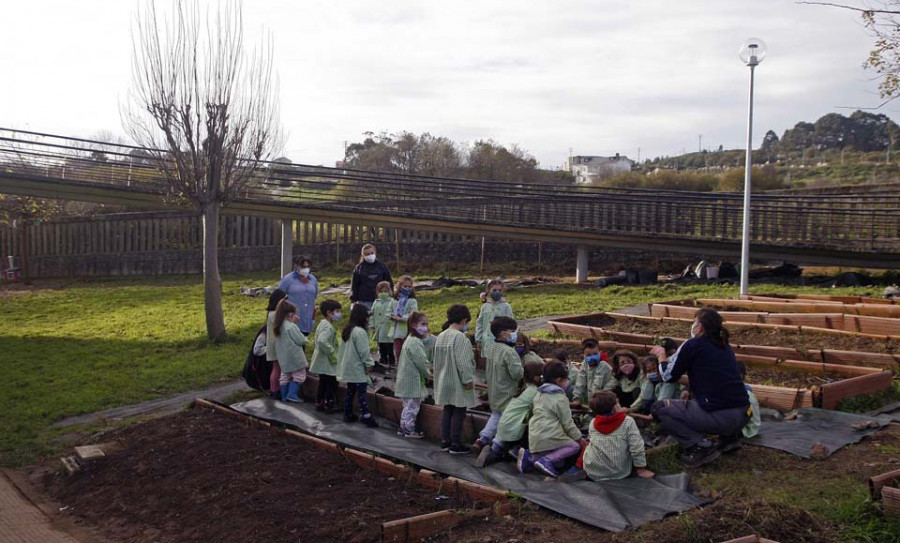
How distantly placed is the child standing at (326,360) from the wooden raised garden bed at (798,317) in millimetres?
5264

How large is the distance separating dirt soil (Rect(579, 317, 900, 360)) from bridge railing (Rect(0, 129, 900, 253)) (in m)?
8.49

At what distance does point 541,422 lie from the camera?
719 cm

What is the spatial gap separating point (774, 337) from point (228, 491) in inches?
316

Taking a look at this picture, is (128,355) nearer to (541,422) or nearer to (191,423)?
(191,423)

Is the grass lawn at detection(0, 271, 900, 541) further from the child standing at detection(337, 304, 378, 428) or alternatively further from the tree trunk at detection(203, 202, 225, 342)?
the child standing at detection(337, 304, 378, 428)

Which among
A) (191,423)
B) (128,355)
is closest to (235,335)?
(128,355)

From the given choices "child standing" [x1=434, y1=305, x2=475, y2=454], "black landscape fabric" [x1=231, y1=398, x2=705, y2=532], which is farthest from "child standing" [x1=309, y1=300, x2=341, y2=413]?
"child standing" [x1=434, y1=305, x2=475, y2=454]

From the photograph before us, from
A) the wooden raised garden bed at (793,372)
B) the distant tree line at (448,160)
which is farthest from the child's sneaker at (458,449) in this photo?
the distant tree line at (448,160)

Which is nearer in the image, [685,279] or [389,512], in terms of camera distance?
[389,512]

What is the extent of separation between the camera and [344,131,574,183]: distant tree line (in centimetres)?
3534

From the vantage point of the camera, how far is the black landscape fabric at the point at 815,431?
7.25 metres

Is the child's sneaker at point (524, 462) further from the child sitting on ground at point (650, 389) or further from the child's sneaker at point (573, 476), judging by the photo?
the child sitting on ground at point (650, 389)

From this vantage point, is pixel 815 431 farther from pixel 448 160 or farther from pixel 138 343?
pixel 448 160

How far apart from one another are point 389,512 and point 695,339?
3.09 metres
